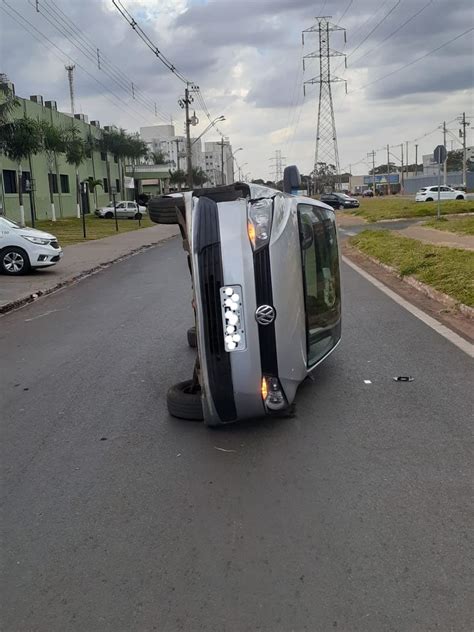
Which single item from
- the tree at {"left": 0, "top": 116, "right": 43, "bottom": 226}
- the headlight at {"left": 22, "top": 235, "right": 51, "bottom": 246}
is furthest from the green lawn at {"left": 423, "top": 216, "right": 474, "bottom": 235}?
the tree at {"left": 0, "top": 116, "right": 43, "bottom": 226}

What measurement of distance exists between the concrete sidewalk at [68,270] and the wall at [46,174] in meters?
15.4

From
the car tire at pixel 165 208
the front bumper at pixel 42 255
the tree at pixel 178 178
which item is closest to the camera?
the car tire at pixel 165 208

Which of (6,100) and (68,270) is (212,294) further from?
(6,100)

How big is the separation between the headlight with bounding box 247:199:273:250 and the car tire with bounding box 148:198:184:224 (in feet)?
4.11

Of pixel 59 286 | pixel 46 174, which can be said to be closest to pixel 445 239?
pixel 59 286

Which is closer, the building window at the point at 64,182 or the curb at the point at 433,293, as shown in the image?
the curb at the point at 433,293

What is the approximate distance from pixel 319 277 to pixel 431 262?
28.6ft

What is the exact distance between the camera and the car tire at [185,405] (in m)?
5.14

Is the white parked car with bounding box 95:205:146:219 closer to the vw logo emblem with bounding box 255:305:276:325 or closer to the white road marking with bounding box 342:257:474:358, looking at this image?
the white road marking with bounding box 342:257:474:358

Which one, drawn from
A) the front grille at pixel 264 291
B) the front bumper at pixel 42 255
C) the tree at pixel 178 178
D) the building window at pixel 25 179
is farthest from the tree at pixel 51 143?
the tree at pixel 178 178

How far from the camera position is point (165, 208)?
5777 mm

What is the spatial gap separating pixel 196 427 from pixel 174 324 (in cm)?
432

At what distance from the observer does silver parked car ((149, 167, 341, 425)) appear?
4.32 metres

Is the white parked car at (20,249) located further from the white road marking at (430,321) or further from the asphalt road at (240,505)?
the asphalt road at (240,505)
